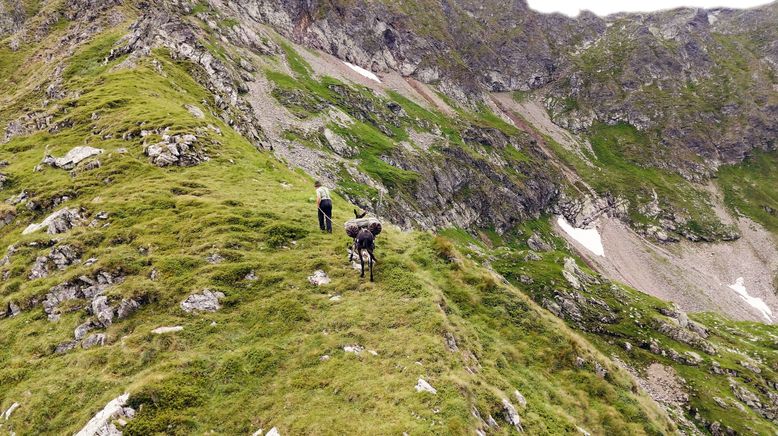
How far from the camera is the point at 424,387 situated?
44.9 feet

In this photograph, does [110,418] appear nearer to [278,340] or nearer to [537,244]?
[278,340]

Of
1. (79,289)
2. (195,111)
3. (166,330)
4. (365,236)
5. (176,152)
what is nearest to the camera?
(166,330)

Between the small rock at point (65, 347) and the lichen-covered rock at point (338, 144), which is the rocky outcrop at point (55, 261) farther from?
the lichen-covered rock at point (338, 144)

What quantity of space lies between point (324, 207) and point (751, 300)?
177 m

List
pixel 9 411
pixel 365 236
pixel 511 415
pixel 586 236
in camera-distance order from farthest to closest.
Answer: pixel 586 236, pixel 365 236, pixel 9 411, pixel 511 415

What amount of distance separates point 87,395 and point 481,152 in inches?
6389

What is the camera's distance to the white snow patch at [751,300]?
137 metres

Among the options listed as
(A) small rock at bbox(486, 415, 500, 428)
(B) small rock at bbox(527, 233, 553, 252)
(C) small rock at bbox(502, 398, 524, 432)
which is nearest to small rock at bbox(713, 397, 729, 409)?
(C) small rock at bbox(502, 398, 524, 432)

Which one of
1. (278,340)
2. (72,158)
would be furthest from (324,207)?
(72,158)

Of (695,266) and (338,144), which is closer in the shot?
(338,144)

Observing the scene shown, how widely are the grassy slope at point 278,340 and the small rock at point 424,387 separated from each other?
Answer: 0.25 m

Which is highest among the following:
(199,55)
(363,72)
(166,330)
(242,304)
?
(363,72)

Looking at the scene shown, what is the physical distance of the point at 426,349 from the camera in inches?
620

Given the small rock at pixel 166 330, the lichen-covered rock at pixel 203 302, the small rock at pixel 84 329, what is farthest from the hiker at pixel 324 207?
the small rock at pixel 84 329
